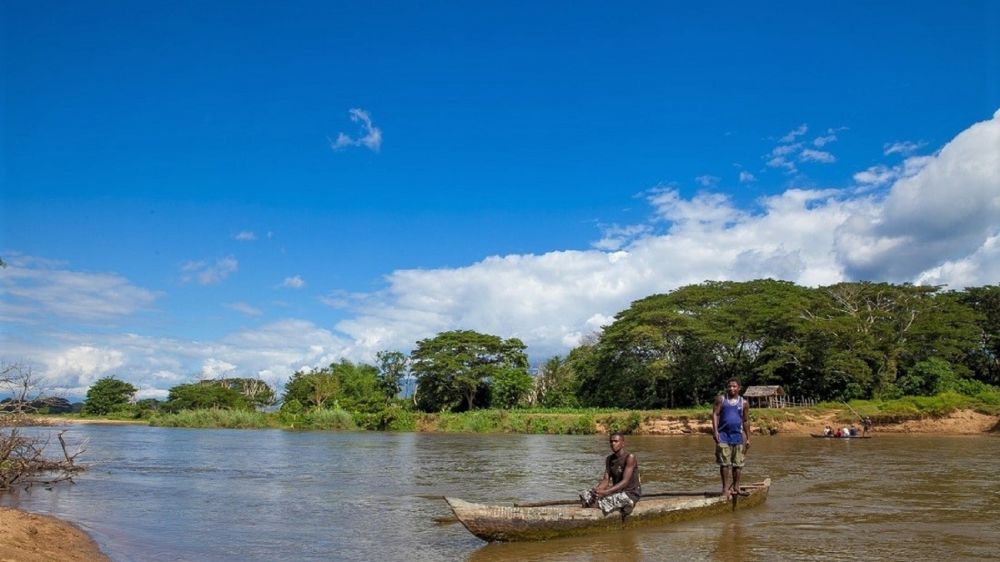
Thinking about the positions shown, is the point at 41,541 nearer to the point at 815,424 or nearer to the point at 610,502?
the point at 610,502

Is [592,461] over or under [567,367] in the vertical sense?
under

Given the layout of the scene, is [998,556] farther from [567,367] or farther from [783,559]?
[567,367]

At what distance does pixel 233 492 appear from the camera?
17172mm

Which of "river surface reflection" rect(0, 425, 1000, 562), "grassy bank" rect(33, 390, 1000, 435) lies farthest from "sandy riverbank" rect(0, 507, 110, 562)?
"grassy bank" rect(33, 390, 1000, 435)

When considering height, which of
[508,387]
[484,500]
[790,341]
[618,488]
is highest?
[790,341]

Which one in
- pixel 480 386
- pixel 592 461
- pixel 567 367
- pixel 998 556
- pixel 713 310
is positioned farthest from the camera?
pixel 567 367

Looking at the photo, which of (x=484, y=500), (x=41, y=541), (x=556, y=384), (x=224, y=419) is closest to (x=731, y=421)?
(x=484, y=500)

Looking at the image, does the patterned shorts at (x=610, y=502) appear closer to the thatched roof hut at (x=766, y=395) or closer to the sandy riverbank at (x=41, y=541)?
the sandy riverbank at (x=41, y=541)

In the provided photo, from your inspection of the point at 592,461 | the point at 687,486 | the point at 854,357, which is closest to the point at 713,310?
the point at 854,357

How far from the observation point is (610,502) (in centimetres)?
1036

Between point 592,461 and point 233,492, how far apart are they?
12.9 metres

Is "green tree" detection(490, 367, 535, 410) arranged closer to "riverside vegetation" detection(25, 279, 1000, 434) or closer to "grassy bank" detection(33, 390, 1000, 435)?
"riverside vegetation" detection(25, 279, 1000, 434)

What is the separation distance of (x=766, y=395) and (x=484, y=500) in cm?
4060

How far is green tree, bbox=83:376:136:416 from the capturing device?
8175 cm
